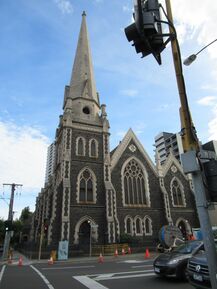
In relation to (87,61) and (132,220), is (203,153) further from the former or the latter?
(87,61)

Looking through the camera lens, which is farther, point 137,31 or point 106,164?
point 106,164

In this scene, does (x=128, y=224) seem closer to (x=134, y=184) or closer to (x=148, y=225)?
(x=148, y=225)

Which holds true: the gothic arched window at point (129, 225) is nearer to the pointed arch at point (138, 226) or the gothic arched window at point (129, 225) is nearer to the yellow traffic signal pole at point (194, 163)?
the pointed arch at point (138, 226)

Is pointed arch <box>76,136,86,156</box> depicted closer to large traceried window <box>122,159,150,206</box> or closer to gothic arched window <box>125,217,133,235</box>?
large traceried window <box>122,159,150,206</box>

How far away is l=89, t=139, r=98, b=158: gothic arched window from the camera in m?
32.5

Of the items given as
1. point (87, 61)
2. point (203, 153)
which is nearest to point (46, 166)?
point (87, 61)

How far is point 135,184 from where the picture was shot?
33594 millimetres

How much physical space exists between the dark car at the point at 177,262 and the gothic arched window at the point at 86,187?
19.6 meters

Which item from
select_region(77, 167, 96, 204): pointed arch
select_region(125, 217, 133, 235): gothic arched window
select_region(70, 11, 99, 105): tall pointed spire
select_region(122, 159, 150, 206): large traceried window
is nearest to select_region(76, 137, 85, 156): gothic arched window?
select_region(77, 167, 96, 204): pointed arch

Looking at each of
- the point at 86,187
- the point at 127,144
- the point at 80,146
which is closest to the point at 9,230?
the point at 86,187

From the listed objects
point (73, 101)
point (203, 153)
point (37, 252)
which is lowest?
point (37, 252)

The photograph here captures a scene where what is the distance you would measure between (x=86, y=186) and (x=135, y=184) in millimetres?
7154

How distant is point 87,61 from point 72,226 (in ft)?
85.4

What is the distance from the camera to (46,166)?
16000 centimetres
